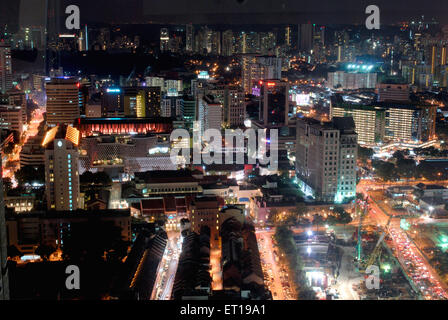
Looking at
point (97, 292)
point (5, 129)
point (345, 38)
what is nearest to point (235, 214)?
point (97, 292)

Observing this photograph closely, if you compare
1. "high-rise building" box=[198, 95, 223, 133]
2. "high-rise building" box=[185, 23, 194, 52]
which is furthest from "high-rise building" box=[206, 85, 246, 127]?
"high-rise building" box=[185, 23, 194, 52]

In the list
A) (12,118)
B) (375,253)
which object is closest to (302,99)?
(12,118)

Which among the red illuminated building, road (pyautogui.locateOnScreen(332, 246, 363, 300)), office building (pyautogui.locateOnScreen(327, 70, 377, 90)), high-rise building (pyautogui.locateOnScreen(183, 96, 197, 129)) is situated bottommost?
road (pyautogui.locateOnScreen(332, 246, 363, 300))

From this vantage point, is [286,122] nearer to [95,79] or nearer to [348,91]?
[348,91]

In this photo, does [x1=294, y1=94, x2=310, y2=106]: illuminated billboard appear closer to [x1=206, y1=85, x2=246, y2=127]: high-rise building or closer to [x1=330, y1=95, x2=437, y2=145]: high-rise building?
[x1=330, y1=95, x2=437, y2=145]: high-rise building

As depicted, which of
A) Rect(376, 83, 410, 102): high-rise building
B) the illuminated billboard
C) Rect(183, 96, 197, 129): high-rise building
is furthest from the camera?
the illuminated billboard

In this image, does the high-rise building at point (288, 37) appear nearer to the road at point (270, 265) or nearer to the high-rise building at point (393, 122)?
the high-rise building at point (393, 122)

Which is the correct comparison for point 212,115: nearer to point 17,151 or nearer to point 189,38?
point 17,151
